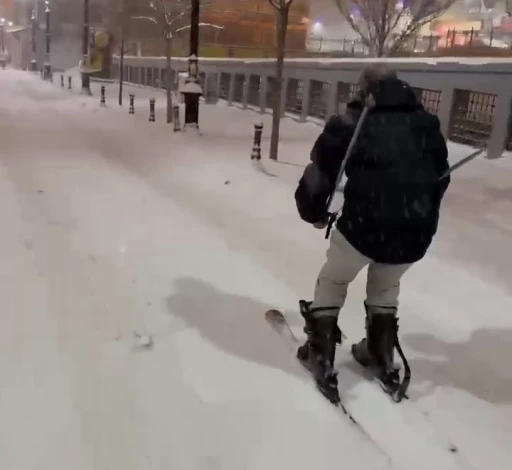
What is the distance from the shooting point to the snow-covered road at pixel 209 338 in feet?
11.2

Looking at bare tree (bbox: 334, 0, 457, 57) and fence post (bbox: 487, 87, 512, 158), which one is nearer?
fence post (bbox: 487, 87, 512, 158)

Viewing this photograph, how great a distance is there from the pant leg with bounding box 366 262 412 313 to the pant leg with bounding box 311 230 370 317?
0.45 feet

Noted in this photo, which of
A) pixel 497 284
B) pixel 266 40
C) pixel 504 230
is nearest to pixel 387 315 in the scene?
pixel 497 284

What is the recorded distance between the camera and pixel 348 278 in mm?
3809

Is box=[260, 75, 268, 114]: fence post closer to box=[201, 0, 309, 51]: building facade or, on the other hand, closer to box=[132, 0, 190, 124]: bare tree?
box=[132, 0, 190, 124]: bare tree

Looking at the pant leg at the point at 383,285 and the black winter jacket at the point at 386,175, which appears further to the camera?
the pant leg at the point at 383,285

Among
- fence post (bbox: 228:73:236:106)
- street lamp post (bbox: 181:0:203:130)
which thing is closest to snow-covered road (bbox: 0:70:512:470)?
street lamp post (bbox: 181:0:203:130)

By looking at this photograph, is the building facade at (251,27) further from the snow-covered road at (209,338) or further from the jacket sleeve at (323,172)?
the jacket sleeve at (323,172)

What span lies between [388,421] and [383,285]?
2.79ft

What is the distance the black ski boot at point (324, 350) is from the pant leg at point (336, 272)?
0.07 meters

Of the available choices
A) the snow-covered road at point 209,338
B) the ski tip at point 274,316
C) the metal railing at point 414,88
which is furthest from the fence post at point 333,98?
the ski tip at point 274,316

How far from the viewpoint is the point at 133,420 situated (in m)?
3.55

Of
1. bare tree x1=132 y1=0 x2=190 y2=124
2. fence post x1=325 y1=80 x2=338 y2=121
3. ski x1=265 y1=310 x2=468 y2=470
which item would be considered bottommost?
ski x1=265 y1=310 x2=468 y2=470

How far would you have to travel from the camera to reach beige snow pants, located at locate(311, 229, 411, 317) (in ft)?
12.2
